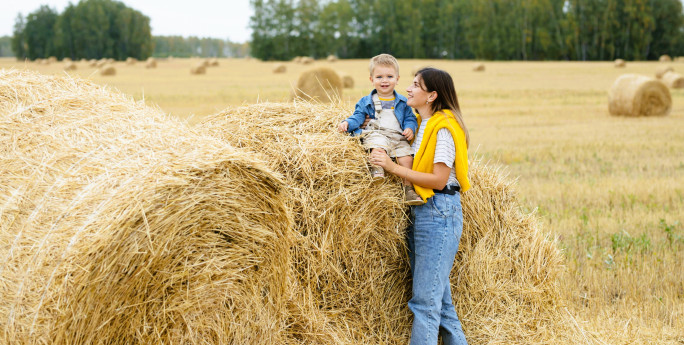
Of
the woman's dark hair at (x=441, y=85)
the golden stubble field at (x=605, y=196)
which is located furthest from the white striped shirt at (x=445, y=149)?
the golden stubble field at (x=605, y=196)

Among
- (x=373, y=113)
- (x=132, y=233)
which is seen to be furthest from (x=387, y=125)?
(x=132, y=233)

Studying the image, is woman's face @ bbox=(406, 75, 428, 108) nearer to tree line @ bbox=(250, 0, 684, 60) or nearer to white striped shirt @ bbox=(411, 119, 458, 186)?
white striped shirt @ bbox=(411, 119, 458, 186)

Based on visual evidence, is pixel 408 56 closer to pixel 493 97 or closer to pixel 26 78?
pixel 493 97

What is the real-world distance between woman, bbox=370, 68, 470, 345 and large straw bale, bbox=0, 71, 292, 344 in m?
0.89

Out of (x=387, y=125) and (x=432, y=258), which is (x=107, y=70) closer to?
(x=387, y=125)

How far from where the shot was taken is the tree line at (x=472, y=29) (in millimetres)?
64938

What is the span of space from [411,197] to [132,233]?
185 centimetres

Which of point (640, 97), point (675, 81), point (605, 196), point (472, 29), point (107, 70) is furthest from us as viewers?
point (472, 29)

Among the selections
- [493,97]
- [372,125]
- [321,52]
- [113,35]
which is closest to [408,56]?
[321,52]

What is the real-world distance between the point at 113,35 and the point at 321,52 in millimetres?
31067

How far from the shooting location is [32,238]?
290cm

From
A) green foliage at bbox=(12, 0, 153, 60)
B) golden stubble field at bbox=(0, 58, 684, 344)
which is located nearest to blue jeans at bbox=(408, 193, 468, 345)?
golden stubble field at bbox=(0, 58, 684, 344)

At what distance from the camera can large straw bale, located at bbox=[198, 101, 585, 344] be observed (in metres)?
3.92

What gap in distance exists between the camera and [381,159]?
399 centimetres
